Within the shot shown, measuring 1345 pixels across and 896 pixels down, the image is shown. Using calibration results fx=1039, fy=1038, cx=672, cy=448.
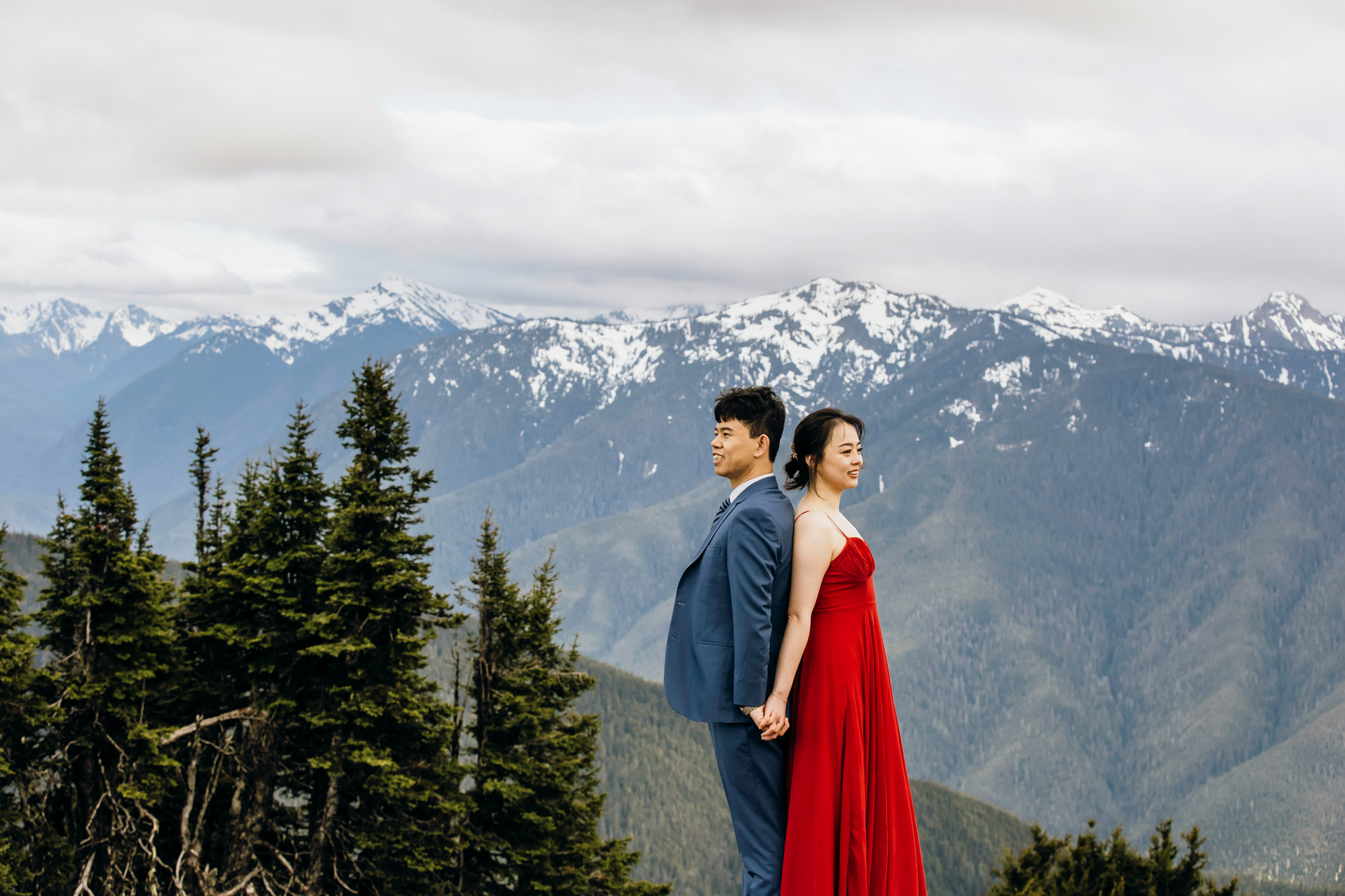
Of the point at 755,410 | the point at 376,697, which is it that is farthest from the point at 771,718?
the point at 376,697

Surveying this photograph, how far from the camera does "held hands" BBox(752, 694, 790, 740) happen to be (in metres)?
8.00

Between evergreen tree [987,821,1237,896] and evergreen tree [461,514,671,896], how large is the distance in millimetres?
13376

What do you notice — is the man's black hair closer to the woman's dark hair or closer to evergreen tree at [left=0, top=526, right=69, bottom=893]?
the woman's dark hair

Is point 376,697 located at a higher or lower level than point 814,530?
lower

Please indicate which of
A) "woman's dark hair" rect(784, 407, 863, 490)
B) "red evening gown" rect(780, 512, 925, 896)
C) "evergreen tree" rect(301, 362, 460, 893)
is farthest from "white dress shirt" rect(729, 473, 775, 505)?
"evergreen tree" rect(301, 362, 460, 893)

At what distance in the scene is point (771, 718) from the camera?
8023 mm

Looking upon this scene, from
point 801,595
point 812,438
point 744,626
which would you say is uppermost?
point 812,438

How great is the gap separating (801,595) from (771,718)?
3.21ft

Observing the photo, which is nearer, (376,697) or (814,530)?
(814,530)

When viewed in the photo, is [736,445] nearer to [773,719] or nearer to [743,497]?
[743,497]

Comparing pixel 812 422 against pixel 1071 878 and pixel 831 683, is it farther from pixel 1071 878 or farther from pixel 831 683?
pixel 1071 878

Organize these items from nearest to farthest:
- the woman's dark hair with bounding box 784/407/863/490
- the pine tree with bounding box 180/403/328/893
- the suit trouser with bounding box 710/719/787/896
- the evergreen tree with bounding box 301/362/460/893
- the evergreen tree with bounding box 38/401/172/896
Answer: the suit trouser with bounding box 710/719/787/896, the woman's dark hair with bounding box 784/407/863/490, the evergreen tree with bounding box 38/401/172/896, the pine tree with bounding box 180/403/328/893, the evergreen tree with bounding box 301/362/460/893

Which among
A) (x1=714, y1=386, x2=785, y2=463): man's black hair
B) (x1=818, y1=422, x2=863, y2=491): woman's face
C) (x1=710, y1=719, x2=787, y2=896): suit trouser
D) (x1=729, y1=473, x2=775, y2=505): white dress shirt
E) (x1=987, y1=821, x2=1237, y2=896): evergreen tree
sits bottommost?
(x1=987, y1=821, x2=1237, y2=896): evergreen tree

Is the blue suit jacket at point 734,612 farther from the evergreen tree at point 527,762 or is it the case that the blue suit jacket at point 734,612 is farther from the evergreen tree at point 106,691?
the evergreen tree at point 106,691
